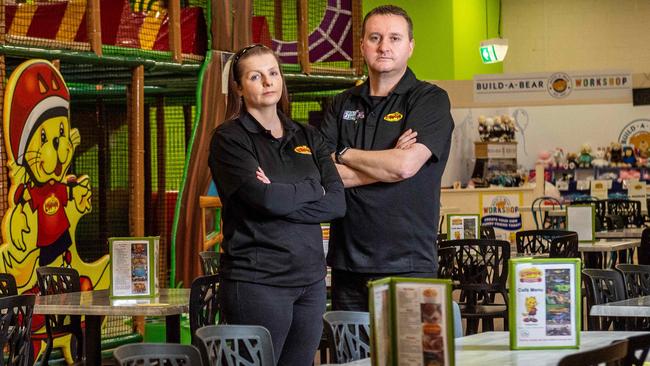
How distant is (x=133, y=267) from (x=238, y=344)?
260 cm

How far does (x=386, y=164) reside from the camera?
12.9ft

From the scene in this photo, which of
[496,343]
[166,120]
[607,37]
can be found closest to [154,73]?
[166,120]

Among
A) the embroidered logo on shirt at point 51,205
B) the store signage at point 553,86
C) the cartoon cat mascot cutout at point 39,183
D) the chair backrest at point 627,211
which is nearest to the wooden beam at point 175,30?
the cartoon cat mascot cutout at point 39,183

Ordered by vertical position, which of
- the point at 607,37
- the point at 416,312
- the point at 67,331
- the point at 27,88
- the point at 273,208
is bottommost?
the point at 67,331

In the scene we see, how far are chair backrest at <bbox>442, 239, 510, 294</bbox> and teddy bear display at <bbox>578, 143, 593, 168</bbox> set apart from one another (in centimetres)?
1069

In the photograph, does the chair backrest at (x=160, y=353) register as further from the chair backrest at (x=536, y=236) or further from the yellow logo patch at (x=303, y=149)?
the chair backrest at (x=536, y=236)

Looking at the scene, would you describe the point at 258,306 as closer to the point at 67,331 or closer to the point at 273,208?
the point at 273,208

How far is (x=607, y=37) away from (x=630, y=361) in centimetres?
1864

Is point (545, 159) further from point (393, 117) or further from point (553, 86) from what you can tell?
point (393, 117)

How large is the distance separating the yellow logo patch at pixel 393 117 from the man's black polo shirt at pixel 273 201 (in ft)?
0.99

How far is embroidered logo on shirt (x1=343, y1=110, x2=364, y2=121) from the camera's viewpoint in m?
4.16

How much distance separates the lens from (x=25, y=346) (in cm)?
472

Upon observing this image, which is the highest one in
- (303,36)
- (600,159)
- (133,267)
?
(303,36)

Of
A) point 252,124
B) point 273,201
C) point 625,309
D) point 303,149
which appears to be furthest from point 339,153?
point 625,309
